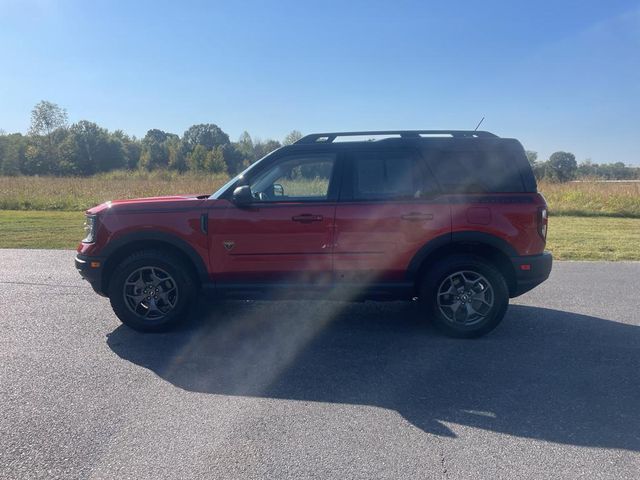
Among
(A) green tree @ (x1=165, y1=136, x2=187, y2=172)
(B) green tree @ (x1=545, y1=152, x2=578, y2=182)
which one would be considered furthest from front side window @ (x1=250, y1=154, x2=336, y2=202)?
(A) green tree @ (x1=165, y1=136, x2=187, y2=172)

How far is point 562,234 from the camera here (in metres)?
13.8

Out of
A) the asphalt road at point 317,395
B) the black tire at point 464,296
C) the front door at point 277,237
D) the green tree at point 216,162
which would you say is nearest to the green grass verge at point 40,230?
the asphalt road at point 317,395

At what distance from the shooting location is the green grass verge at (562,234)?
1121 cm

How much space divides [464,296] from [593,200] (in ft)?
56.7

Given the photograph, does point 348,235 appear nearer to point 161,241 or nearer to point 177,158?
point 161,241

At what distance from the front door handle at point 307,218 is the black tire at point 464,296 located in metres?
1.24

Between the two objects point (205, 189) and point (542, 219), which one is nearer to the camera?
point (542, 219)

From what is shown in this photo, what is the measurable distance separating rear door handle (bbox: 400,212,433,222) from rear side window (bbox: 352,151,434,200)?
0.66ft

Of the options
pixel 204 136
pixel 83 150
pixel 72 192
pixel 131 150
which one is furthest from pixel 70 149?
pixel 72 192

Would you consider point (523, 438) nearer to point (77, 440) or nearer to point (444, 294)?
point (444, 294)

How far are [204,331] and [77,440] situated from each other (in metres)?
2.44

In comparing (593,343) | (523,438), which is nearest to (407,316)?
(593,343)

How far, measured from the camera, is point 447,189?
5734 mm

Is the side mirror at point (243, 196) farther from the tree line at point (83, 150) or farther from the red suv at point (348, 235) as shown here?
the tree line at point (83, 150)
